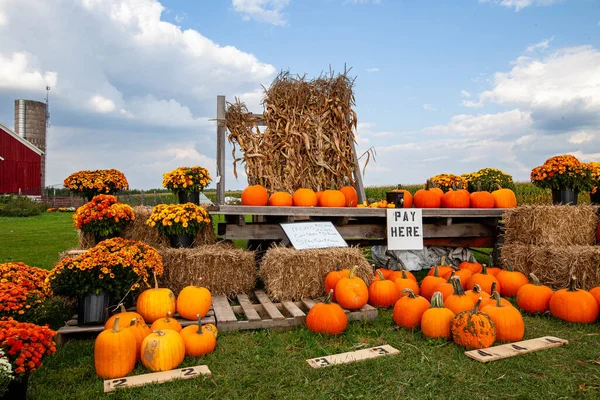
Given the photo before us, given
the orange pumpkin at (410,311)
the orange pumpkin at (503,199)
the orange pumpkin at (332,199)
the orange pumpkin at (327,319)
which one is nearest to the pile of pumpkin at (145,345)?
the orange pumpkin at (327,319)

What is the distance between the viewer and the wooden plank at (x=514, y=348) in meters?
3.22

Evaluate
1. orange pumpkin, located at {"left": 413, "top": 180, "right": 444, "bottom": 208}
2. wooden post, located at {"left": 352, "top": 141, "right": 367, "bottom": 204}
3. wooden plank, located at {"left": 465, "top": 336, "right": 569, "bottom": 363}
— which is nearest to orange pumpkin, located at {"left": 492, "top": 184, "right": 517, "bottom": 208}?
orange pumpkin, located at {"left": 413, "top": 180, "right": 444, "bottom": 208}

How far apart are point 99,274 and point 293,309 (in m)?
1.80

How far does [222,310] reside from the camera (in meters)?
4.33

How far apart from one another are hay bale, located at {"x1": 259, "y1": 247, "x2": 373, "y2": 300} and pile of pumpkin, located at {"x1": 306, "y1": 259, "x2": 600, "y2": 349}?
192 millimetres

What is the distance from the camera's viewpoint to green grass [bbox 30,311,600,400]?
272 centimetres

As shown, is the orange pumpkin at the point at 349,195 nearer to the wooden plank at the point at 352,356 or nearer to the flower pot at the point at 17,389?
the wooden plank at the point at 352,356

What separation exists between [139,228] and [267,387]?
140 inches

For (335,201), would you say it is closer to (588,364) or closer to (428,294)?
(428,294)

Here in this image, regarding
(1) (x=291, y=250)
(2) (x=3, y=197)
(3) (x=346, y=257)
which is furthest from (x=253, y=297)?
(2) (x=3, y=197)

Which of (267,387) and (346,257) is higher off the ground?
(346,257)

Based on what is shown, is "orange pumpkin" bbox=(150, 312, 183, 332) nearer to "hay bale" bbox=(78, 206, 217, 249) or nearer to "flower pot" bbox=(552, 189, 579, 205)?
"hay bale" bbox=(78, 206, 217, 249)

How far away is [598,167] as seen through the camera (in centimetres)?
700

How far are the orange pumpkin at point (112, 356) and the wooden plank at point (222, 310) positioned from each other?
42.1 inches
